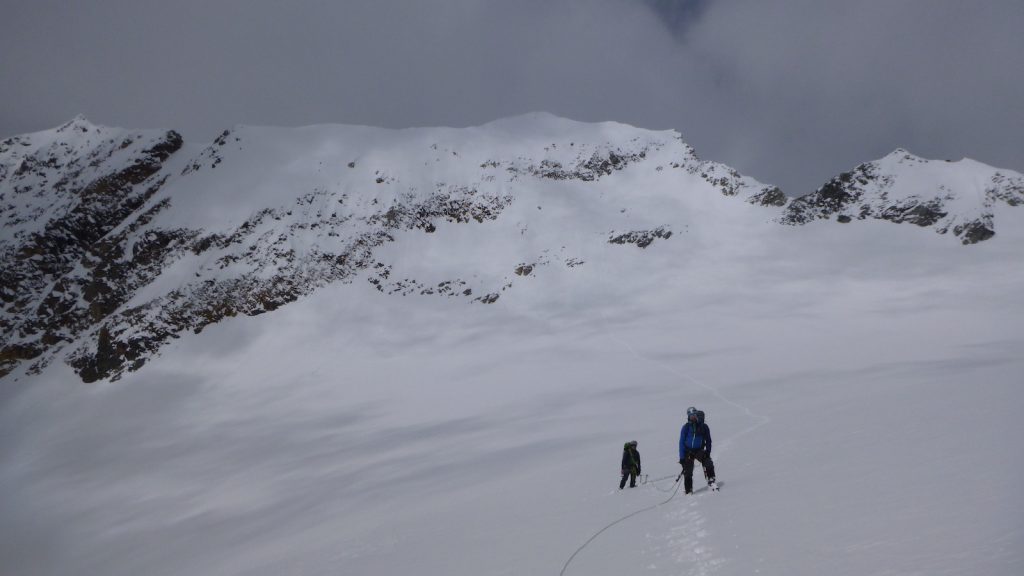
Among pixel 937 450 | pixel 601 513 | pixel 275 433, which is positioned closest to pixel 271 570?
pixel 601 513

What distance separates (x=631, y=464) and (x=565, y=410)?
21.6 m

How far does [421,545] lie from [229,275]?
7253 centimetres

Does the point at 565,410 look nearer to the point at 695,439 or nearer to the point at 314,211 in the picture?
the point at 695,439

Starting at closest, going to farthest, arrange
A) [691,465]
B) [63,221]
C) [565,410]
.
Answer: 1. [691,465]
2. [565,410]
3. [63,221]

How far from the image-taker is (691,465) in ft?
39.2

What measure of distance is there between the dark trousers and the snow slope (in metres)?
0.43

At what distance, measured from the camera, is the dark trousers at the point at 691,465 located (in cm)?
1173

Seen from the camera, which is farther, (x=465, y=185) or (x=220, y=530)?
(x=465, y=185)

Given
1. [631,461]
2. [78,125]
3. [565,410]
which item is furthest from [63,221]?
[631,461]

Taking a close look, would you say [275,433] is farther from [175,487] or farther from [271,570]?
[271,570]

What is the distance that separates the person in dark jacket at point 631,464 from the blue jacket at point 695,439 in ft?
8.97

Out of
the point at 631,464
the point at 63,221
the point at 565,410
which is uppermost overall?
the point at 63,221

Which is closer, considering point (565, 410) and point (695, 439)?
point (695, 439)

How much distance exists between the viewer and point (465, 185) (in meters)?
89.9
